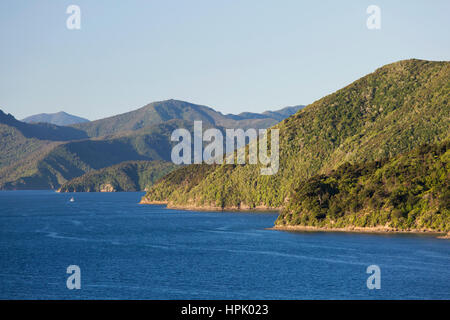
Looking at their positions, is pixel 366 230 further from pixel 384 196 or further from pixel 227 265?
pixel 227 265

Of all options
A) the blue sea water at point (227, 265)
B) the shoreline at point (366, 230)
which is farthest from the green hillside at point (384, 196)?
the blue sea water at point (227, 265)

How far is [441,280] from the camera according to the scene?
336ft

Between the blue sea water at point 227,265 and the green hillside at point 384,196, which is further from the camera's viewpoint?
the green hillside at point 384,196

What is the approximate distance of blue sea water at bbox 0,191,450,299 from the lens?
9881cm

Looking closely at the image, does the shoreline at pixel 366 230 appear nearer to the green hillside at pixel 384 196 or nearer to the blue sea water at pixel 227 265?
the green hillside at pixel 384 196

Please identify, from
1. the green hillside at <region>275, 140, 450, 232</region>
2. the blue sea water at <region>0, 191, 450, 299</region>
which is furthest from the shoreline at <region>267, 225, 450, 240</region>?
the blue sea water at <region>0, 191, 450, 299</region>

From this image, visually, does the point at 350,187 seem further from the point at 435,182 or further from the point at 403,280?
the point at 403,280

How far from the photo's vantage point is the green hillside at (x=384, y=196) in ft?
502

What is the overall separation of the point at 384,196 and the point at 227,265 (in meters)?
54.7

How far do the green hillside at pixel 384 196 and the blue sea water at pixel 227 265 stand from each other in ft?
21.3

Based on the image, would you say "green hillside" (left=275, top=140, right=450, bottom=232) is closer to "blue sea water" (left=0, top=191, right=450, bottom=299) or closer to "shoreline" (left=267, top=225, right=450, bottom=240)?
"shoreline" (left=267, top=225, right=450, bottom=240)

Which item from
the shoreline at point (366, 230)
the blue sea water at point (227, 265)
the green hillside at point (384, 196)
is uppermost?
the green hillside at point (384, 196)
